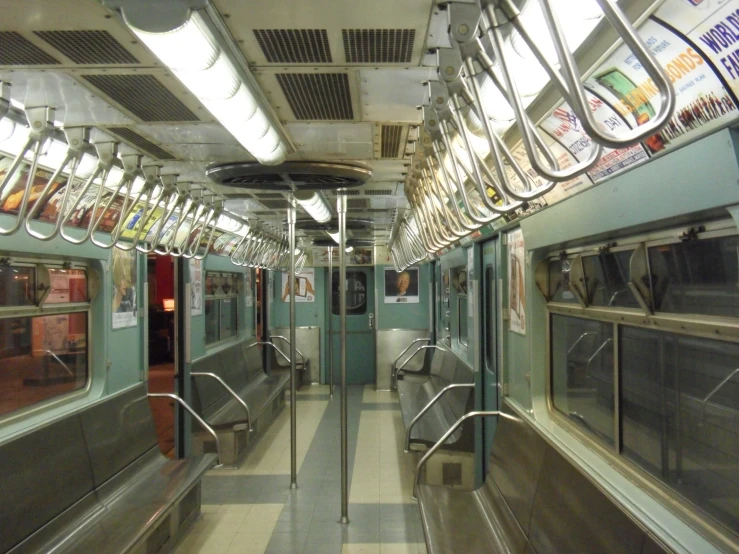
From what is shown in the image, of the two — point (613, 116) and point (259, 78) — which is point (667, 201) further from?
point (259, 78)

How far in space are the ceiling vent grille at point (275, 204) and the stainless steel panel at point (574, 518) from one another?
3.71m

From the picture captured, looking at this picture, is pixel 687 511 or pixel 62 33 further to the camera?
pixel 687 511

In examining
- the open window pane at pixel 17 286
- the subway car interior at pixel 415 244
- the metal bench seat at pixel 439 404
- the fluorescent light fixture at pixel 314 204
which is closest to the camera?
the subway car interior at pixel 415 244

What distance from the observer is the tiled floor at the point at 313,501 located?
449cm

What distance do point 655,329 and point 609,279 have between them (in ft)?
1.87

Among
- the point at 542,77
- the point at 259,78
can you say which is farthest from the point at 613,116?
the point at 259,78

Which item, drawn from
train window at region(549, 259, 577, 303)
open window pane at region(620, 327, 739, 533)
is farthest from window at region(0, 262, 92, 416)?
open window pane at region(620, 327, 739, 533)

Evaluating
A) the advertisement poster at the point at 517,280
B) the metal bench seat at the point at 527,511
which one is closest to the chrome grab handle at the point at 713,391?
the metal bench seat at the point at 527,511

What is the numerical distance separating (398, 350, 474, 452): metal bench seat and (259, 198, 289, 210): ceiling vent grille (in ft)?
7.90

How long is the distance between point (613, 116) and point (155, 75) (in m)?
1.74

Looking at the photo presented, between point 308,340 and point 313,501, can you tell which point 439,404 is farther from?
point 308,340

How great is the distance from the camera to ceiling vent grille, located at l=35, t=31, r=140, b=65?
193 centimetres

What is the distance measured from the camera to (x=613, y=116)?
2.18 m

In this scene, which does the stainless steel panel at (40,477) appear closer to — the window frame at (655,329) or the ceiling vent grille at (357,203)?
the window frame at (655,329)
